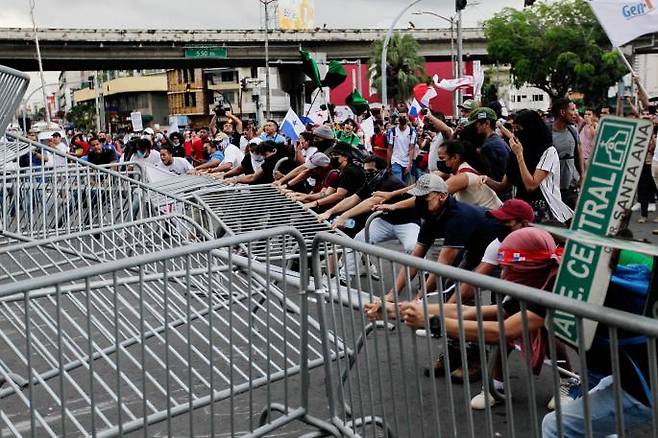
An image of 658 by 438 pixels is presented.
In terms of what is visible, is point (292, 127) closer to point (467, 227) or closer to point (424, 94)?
point (424, 94)

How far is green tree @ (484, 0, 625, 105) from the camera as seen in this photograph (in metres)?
69.9

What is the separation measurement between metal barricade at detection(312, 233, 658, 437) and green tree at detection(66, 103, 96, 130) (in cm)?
12795

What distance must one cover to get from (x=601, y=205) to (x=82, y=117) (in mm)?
132464

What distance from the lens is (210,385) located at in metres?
3.65

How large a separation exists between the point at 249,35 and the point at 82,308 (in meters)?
54.7

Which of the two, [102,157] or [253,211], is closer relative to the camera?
[253,211]

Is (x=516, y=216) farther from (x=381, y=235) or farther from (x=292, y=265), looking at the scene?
(x=381, y=235)

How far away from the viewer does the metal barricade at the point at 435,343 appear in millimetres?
2371

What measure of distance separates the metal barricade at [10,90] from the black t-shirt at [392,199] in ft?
15.2

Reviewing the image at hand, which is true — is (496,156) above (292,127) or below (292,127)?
below

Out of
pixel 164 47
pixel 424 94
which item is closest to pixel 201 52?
pixel 164 47

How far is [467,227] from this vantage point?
6.23 meters

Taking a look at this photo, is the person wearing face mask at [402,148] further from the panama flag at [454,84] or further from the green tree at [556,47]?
the green tree at [556,47]

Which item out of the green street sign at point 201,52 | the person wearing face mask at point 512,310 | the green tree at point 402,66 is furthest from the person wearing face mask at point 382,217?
the green tree at point 402,66
